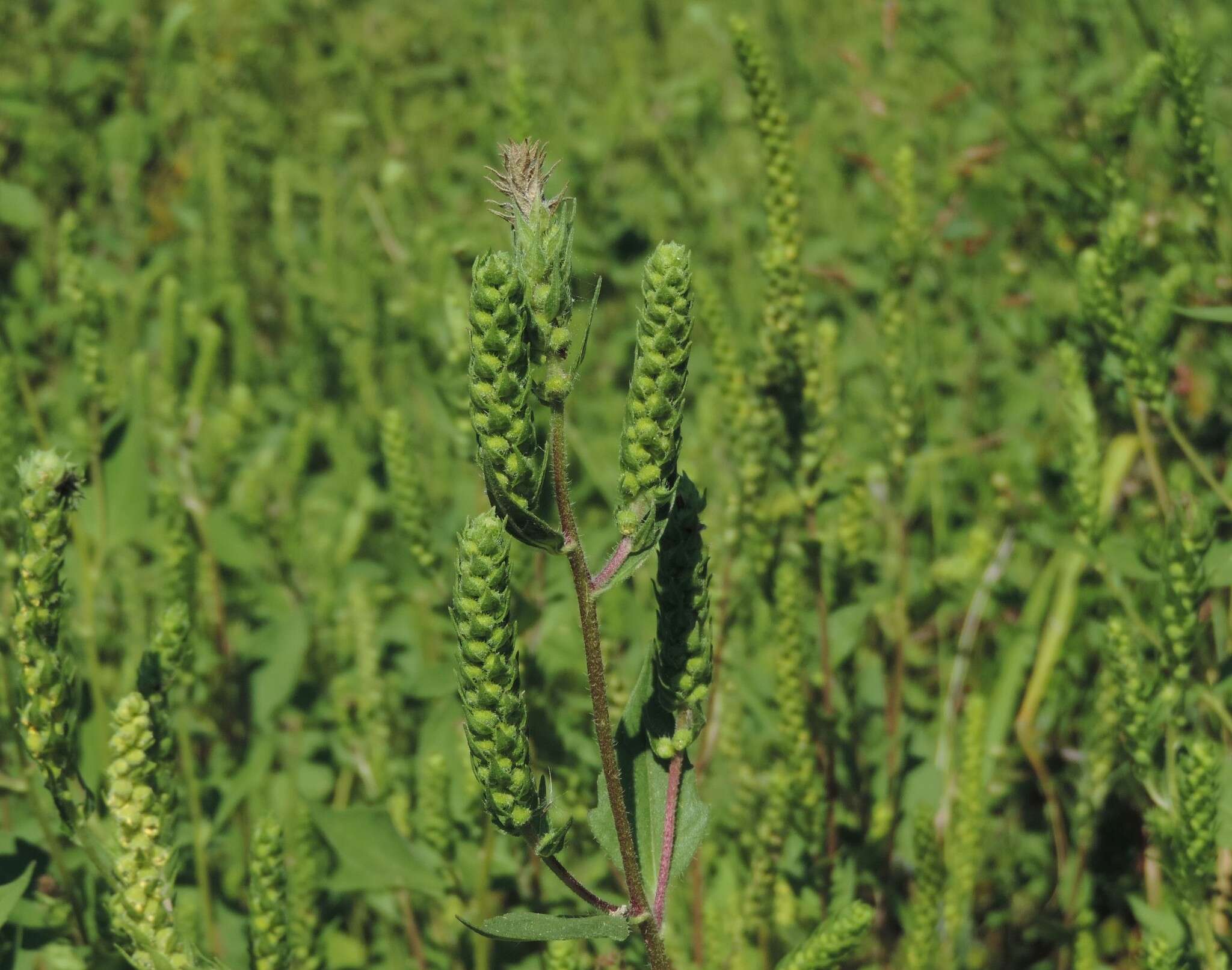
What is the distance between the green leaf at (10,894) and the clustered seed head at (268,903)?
30cm

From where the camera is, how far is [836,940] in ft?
4.68

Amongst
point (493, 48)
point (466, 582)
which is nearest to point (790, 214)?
point (466, 582)

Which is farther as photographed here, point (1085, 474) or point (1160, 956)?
point (1085, 474)

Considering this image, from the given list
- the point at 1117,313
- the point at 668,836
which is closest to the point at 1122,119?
the point at 1117,313

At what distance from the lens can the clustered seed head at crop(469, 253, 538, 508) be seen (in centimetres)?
118

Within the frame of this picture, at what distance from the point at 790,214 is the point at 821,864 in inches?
43.4

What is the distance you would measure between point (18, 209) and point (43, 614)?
6.85ft

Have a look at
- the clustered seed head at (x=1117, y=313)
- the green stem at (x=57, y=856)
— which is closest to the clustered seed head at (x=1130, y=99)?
the clustered seed head at (x=1117, y=313)

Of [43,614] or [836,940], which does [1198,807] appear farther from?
[43,614]

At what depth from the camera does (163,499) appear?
2.52m

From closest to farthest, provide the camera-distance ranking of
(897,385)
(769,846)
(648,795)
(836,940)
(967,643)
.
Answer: (836,940)
(648,795)
(769,846)
(897,385)
(967,643)

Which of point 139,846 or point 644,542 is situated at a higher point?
point 644,542

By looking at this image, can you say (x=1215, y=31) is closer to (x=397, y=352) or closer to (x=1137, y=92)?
(x=1137, y=92)

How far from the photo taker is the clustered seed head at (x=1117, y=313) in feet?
6.95
